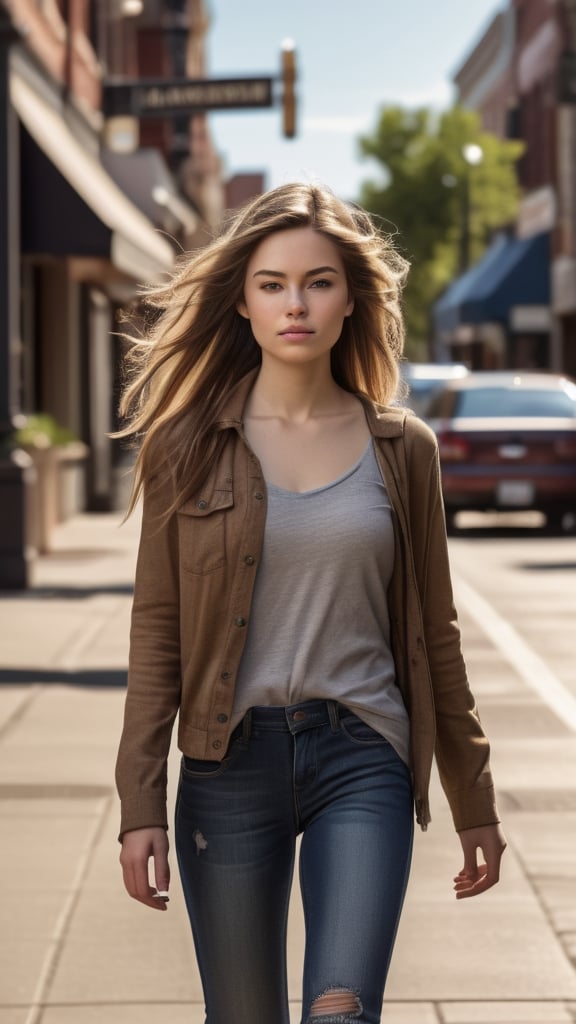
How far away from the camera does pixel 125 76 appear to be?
3198cm

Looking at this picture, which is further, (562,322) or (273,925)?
(562,322)

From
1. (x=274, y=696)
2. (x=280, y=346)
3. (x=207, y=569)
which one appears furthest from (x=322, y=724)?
(x=280, y=346)

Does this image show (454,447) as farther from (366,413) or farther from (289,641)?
(289,641)

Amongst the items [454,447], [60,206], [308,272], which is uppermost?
[60,206]

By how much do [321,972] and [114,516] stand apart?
71.8ft

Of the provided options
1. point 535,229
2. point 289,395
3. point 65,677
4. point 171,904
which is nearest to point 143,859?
point 289,395

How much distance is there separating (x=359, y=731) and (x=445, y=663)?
10.5 inches

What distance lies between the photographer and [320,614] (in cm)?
321

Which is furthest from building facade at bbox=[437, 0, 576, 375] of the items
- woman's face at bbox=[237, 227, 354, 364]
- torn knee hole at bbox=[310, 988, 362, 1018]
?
torn knee hole at bbox=[310, 988, 362, 1018]

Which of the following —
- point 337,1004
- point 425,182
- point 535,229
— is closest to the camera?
point 337,1004

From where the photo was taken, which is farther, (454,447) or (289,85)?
(289,85)

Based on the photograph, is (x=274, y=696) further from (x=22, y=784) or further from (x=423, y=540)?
(x=22, y=784)

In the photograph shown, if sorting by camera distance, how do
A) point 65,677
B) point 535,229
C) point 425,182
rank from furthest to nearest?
point 425,182
point 535,229
point 65,677

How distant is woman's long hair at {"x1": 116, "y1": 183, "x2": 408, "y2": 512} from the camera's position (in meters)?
3.36
